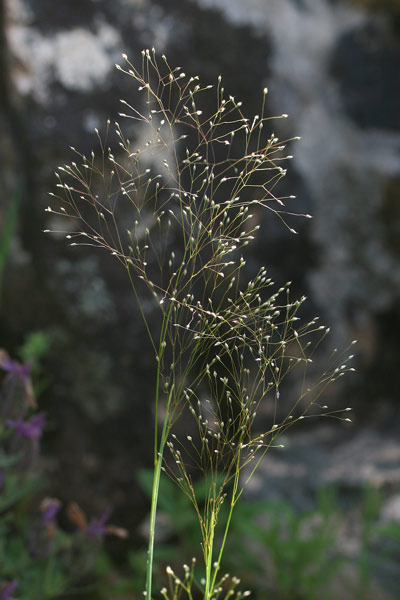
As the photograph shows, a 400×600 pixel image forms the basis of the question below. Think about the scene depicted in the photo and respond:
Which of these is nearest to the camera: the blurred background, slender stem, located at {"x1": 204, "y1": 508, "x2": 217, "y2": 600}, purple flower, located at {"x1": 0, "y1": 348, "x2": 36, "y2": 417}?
slender stem, located at {"x1": 204, "y1": 508, "x2": 217, "y2": 600}

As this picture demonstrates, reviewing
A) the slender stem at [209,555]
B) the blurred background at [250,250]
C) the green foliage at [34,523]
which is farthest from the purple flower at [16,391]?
the slender stem at [209,555]

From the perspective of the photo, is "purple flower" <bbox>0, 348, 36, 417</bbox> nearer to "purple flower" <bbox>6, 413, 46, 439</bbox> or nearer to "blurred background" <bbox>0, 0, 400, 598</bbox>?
"purple flower" <bbox>6, 413, 46, 439</bbox>

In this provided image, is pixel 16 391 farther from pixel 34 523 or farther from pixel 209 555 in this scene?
pixel 209 555

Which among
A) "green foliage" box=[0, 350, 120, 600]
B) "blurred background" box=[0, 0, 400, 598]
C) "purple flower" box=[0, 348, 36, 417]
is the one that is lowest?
"green foliage" box=[0, 350, 120, 600]

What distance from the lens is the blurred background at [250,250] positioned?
199 cm

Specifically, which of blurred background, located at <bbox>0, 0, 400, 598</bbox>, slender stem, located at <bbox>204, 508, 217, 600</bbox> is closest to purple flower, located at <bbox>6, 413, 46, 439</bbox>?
blurred background, located at <bbox>0, 0, 400, 598</bbox>

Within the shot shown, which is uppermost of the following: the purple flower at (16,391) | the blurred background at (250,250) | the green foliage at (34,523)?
the blurred background at (250,250)

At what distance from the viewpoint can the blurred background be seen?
1994mm

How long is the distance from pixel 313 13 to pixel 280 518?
6.88 feet

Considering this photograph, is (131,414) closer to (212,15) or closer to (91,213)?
(91,213)

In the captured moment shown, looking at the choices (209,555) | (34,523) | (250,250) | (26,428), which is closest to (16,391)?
(26,428)

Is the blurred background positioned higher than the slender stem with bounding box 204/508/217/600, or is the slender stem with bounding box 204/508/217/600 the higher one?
the blurred background

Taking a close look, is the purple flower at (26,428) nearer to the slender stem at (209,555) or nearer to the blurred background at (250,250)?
the blurred background at (250,250)

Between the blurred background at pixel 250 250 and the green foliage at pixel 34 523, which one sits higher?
the blurred background at pixel 250 250
